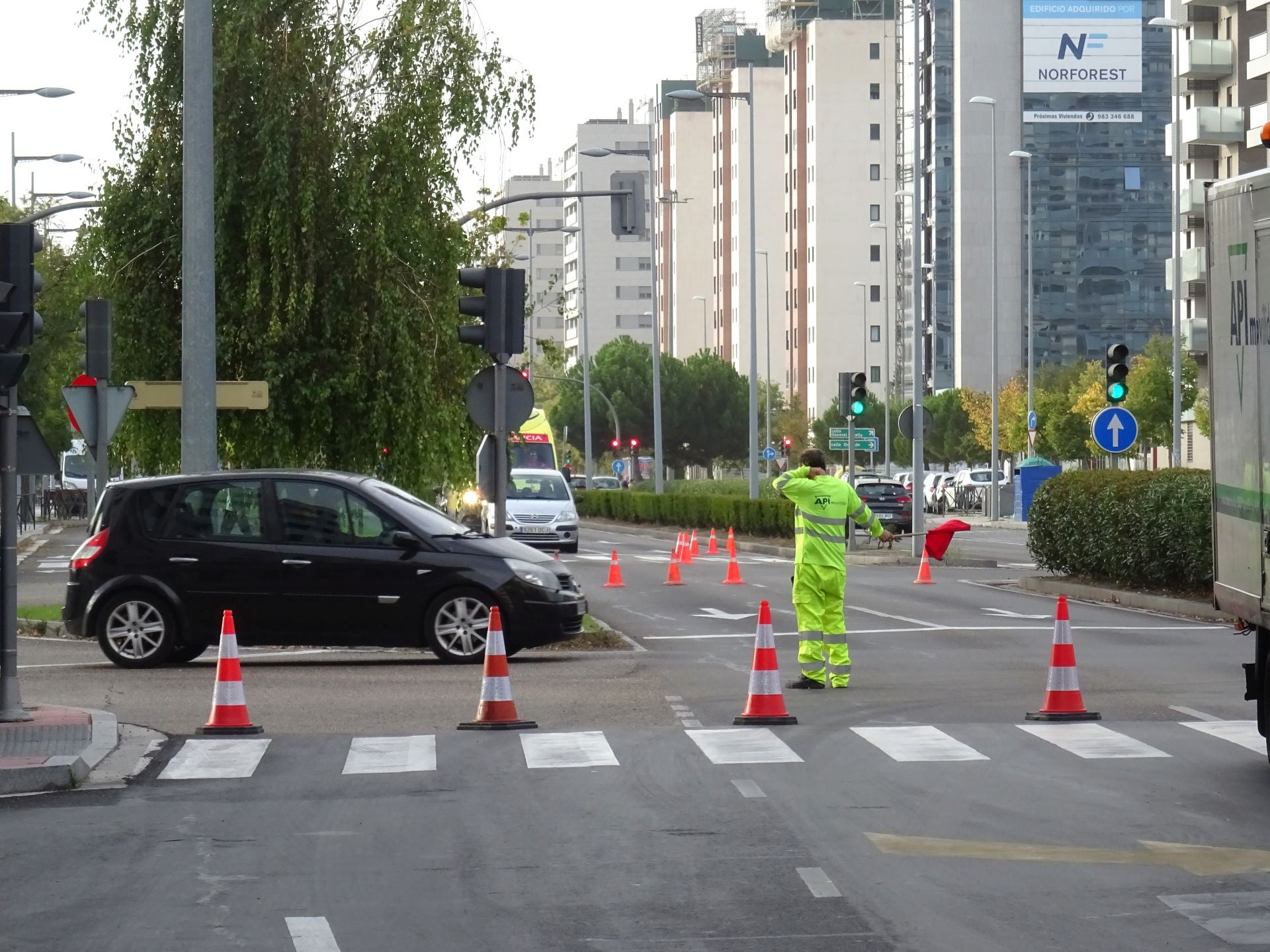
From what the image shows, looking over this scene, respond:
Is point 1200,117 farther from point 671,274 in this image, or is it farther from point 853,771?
point 671,274

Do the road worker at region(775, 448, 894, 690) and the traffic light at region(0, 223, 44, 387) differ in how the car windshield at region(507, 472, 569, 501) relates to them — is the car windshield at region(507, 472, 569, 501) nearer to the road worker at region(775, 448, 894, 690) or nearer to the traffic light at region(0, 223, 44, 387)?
the road worker at region(775, 448, 894, 690)

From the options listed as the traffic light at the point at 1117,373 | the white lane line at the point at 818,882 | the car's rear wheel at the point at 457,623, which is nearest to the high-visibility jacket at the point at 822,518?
the car's rear wheel at the point at 457,623

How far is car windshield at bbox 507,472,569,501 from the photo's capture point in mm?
43531

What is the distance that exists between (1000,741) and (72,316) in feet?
125

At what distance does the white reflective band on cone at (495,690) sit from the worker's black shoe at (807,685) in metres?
2.94

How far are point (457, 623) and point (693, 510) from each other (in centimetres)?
3810

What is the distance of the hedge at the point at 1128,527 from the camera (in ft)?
78.6

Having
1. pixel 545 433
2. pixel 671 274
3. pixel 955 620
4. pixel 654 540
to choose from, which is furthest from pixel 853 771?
pixel 671 274

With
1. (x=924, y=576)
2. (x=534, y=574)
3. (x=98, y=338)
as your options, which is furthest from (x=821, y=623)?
(x=924, y=576)

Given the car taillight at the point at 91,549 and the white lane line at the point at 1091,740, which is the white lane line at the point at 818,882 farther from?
the car taillight at the point at 91,549

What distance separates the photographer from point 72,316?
1841 inches

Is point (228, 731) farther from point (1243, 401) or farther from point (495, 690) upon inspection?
point (1243, 401)

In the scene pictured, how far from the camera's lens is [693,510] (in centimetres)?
5541

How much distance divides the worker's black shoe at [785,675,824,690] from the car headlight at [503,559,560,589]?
3025mm
